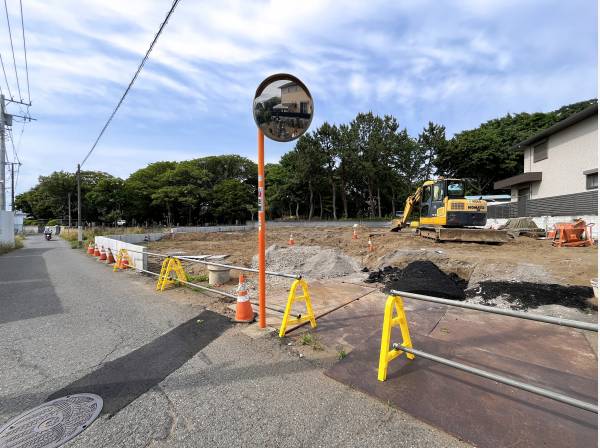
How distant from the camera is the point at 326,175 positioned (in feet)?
156

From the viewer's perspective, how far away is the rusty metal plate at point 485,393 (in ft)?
7.66

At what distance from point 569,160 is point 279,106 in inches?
858

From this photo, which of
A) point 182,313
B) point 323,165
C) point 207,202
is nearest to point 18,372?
point 182,313

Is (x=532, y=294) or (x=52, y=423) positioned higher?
(x=532, y=294)

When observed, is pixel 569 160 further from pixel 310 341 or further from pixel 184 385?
pixel 184 385

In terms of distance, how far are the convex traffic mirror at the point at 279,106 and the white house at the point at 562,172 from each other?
669 inches

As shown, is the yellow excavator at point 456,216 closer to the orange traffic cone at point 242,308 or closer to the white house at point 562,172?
the white house at point 562,172

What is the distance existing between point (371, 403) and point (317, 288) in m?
4.38

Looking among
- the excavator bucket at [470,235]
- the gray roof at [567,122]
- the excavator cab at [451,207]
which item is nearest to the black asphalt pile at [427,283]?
the excavator bucket at [470,235]

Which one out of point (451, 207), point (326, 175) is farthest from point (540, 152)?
point (326, 175)

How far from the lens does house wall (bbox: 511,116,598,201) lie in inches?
648

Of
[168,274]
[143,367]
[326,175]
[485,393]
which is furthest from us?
[326,175]

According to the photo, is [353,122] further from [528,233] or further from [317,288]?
[317,288]

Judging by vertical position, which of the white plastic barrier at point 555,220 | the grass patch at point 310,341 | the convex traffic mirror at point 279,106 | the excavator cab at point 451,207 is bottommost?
the grass patch at point 310,341
